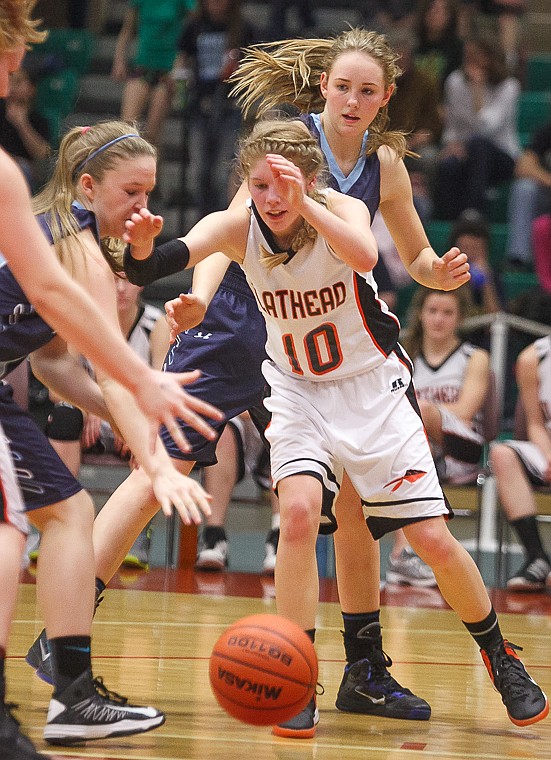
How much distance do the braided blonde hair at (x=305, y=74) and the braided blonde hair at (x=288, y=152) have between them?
0.41 meters

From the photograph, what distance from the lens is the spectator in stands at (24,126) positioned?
34.0 ft

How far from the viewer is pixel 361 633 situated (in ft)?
13.5

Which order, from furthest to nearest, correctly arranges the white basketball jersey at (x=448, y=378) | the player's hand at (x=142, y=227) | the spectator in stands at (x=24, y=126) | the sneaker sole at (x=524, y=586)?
1. the spectator in stands at (x=24, y=126)
2. the white basketball jersey at (x=448, y=378)
3. the sneaker sole at (x=524, y=586)
4. the player's hand at (x=142, y=227)

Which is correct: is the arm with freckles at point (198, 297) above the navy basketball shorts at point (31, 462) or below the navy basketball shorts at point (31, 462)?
above

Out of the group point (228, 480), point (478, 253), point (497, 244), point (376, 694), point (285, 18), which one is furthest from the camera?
point (285, 18)

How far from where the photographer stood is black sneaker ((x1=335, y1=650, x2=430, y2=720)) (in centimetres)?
398

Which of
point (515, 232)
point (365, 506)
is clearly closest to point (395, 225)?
point (365, 506)

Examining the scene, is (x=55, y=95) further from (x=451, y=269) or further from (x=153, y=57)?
(x=451, y=269)

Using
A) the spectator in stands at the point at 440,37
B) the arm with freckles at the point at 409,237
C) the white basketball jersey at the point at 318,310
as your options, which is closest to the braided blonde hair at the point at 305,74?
the arm with freckles at the point at 409,237

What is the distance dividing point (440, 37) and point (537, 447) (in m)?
5.38

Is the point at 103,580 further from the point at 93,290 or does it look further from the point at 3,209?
the point at 3,209

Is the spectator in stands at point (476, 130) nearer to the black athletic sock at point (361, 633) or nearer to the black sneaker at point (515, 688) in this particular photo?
the black athletic sock at point (361, 633)

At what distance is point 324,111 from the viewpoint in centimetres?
416

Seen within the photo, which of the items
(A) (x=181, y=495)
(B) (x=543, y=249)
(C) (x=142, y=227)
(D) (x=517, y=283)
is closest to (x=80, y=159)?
(C) (x=142, y=227)
